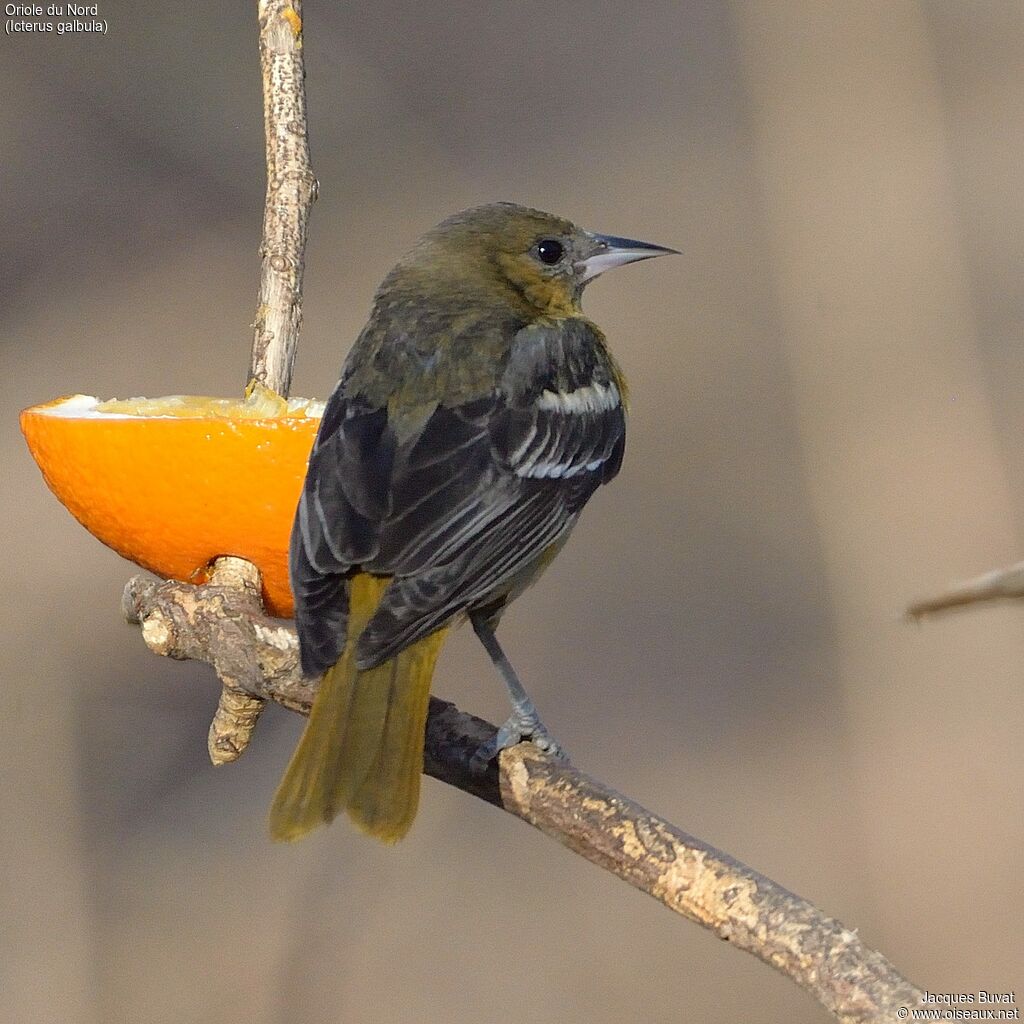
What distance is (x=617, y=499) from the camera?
4961 millimetres

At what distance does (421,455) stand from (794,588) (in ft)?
8.28

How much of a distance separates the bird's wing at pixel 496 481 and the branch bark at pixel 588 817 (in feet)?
0.71

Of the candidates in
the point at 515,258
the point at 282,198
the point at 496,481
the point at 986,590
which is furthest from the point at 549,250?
the point at 986,590

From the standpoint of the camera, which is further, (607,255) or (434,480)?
(607,255)

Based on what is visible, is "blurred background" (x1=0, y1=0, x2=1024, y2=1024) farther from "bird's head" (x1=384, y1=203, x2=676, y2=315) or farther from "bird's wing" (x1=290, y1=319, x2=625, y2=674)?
"bird's wing" (x1=290, y1=319, x2=625, y2=674)

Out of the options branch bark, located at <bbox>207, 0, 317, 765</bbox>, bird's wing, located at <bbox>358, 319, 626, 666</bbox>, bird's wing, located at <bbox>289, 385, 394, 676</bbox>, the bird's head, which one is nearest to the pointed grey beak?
the bird's head

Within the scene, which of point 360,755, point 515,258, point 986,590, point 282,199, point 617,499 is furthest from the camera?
point 617,499

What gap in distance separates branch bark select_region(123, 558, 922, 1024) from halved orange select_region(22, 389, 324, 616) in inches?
2.5

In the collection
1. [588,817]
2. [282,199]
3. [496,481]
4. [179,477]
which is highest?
[282,199]

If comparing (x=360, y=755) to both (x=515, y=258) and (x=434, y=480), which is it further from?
(x=515, y=258)

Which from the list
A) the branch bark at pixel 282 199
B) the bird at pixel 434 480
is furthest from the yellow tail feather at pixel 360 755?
the branch bark at pixel 282 199

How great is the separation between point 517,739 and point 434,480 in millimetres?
430

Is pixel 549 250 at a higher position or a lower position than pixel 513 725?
higher

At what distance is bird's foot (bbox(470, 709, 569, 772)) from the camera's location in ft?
7.37
